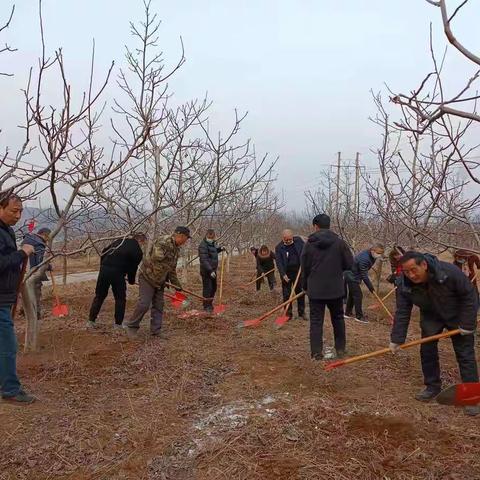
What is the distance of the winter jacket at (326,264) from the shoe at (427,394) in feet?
4.19

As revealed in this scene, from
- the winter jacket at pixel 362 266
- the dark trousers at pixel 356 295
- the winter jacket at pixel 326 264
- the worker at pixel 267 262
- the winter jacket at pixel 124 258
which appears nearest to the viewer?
the winter jacket at pixel 326 264

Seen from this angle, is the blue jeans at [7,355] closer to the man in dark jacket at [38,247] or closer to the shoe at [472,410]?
the man in dark jacket at [38,247]

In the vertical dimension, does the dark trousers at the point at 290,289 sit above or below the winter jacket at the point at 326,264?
below

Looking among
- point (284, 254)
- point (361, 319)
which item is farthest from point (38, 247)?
point (361, 319)

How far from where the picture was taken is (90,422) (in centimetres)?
324

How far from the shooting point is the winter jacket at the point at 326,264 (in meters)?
4.85

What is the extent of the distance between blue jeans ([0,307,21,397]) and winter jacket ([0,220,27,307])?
93mm

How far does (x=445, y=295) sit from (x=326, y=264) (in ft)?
4.80

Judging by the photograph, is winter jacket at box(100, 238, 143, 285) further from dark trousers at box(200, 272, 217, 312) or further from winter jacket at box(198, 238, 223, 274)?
dark trousers at box(200, 272, 217, 312)

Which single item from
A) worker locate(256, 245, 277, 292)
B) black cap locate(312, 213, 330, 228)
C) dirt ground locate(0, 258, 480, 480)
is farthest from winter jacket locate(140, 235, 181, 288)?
worker locate(256, 245, 277, 292)

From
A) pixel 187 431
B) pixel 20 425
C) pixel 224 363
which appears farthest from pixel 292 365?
pixel 20 425

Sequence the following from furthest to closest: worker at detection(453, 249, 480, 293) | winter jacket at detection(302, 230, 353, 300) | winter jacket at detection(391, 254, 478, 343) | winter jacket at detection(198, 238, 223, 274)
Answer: winter jacket at detection(198, 238, 223, 274) < worker at detection(453, 249, 480, 293) < winter jacket at detection(302, 230, 353, 300) < winter jacket at detection(391, 254, 478, 343)

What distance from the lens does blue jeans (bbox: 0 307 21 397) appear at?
3.39 meters

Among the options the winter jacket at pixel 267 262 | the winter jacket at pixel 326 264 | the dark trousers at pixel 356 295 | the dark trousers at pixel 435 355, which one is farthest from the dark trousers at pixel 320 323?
the winter jacket at pixel 267 262
